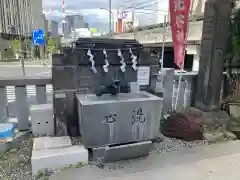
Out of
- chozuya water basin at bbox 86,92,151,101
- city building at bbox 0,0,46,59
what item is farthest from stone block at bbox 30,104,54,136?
city building at bbox 0,0,46,59

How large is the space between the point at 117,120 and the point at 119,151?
41cm

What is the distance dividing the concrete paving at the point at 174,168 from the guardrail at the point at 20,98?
1.43 meters

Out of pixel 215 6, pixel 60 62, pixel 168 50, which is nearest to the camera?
pixel 60 62

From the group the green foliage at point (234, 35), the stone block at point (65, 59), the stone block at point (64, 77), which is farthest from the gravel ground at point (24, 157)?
the green foliage at point (234, 35)

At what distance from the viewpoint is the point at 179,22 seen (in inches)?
159

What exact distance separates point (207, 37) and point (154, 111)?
1.92 m

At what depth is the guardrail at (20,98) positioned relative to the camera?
3246 mm

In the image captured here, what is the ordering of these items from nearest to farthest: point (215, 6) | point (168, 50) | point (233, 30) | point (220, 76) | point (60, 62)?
1. point (60, 62)
2. point (215, 6)
3. point (220, 76)
4. point (233, 30)
5. point (168, 50)

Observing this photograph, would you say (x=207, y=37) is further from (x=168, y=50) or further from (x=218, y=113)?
(x=168, y=50)

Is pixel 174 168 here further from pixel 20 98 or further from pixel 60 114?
pixel 20 98

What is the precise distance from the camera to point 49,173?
246 centimetres

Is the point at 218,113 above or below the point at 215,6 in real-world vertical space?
below

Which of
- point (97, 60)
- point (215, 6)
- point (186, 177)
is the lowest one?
point (186, 177)

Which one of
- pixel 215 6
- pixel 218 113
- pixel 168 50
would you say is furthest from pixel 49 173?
pixel 168 50
